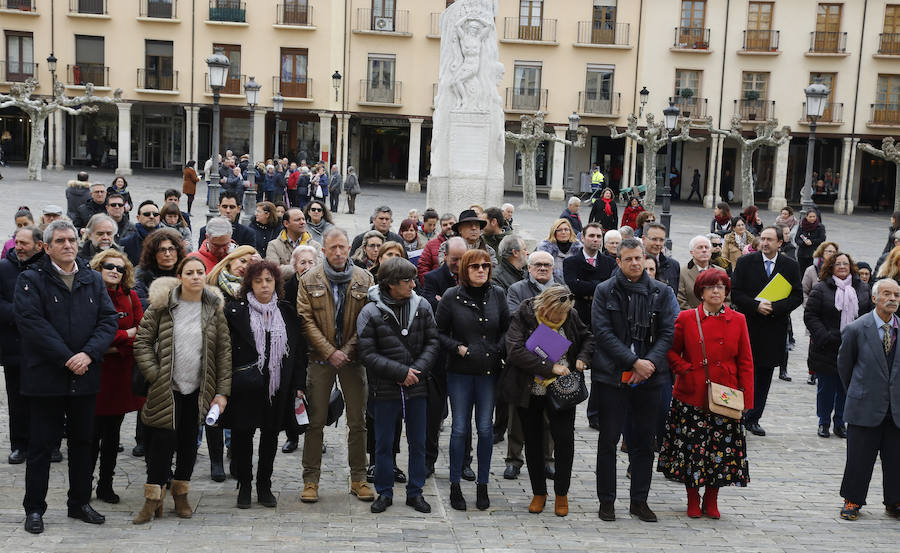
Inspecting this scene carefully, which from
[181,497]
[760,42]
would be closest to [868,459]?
[181,497]

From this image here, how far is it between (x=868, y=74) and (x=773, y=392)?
38.8 m

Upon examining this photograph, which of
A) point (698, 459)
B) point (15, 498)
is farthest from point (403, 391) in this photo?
point (15, 498)

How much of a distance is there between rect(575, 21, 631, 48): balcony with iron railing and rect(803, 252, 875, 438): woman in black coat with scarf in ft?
126

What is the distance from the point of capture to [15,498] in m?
6.78

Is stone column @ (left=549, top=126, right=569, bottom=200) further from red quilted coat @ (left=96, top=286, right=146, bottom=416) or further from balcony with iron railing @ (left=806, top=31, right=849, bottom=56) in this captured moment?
red quilted coat @ (left=96, top=286, right=146, bottom=416)

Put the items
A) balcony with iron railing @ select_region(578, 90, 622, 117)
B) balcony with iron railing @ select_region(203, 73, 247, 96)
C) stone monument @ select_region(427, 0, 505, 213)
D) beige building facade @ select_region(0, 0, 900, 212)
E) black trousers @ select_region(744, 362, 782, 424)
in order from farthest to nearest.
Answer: balcony with iron railing @ select_region(578, 90, 622, 117)
balcony with iron railing @ select_region(203, 73, 247, 96)
beige building facade @ select_region(0, 0, 900, 212)
stone monument @ select_region(427, 0, 505, 213)
black trousers @ select_region(744, 362, 782, 424)

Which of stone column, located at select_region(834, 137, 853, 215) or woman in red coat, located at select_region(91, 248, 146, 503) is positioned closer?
woman in red coat, located at select_region(91, 248, 146, 503)

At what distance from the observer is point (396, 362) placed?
6652 millimetres

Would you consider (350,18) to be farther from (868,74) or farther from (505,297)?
(505,297)

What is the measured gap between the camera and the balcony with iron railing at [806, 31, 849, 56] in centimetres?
4478

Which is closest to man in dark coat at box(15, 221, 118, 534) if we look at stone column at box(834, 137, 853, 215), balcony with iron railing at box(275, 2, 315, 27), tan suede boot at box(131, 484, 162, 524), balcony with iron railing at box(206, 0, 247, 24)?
tan suede boot at box(131, 484, 162, 524)

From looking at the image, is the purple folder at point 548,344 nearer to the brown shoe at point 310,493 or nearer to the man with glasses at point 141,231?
the brown shoe at point 310,493

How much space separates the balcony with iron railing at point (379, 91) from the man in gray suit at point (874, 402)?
4067cm

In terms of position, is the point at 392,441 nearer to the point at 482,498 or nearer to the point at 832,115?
the point at 482,498
